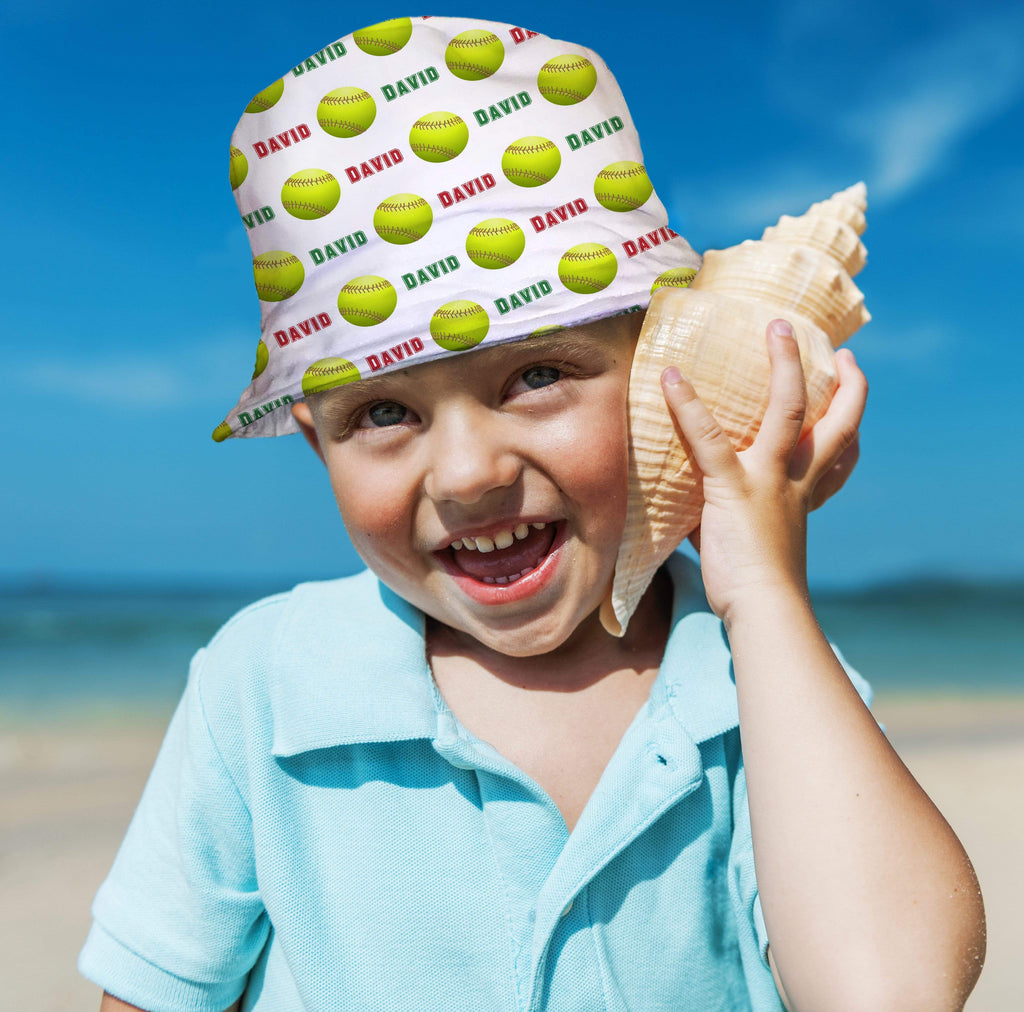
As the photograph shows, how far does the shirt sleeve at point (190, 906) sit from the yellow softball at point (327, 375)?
0.74m

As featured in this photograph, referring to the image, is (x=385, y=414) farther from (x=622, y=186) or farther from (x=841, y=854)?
(x=841, y=854)

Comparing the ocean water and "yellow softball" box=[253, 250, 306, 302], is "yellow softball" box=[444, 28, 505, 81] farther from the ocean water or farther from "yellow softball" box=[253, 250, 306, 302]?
the ocean water

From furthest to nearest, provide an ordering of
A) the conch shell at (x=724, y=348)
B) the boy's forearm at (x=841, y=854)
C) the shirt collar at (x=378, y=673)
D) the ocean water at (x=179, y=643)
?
1. the ocean water at (x=179, y=643)
2. the shirt collar at (x=378, y=673)
3. the conch shell at (x=724, y=348)
4. the boy's forearm at (x=841, y=854)

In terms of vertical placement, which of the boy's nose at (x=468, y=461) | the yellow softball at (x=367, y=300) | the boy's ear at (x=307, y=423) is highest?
the yellow softball at (x=367, y=300)

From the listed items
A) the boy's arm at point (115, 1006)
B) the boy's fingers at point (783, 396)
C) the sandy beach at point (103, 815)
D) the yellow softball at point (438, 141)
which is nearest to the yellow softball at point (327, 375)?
the yellow softball at point (438, 141)

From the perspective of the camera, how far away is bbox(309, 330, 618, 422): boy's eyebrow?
1.61 m

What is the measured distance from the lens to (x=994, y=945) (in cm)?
415

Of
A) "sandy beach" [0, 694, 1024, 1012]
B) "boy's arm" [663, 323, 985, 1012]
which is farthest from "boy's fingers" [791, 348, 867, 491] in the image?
"sandy beach" [0, 694, 1024, 1012]

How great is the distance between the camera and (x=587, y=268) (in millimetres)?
1654

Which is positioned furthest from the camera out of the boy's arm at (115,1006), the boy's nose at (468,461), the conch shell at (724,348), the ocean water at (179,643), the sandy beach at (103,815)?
the ocean water at (179,643)

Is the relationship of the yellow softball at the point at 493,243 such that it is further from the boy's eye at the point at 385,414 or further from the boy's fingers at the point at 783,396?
the boy's fingers at the point at 783,396

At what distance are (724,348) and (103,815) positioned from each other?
5193mm

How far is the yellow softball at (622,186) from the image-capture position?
5.69 feet

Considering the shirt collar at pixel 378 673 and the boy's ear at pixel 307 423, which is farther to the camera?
the boy's ear at pixel 307 423
